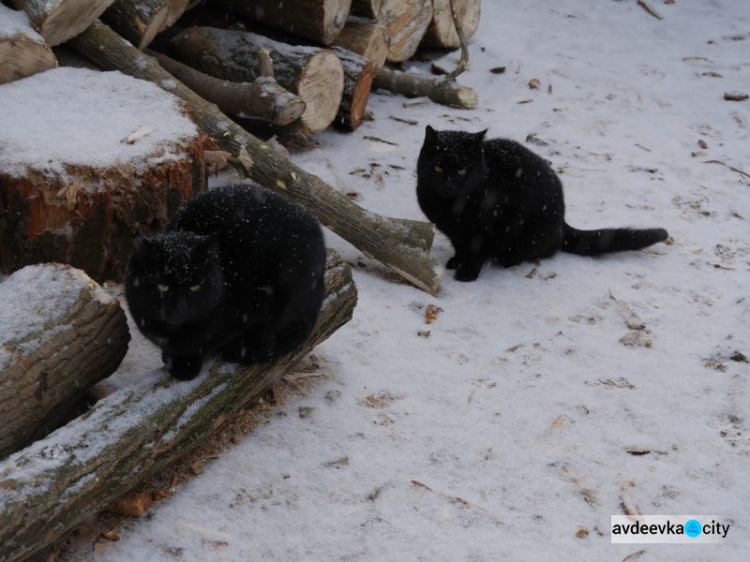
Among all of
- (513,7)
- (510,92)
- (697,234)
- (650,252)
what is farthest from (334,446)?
(513,7)

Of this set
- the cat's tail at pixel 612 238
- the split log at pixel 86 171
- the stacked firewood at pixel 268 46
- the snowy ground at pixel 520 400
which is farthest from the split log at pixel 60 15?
the cat's tail at pixel 612 238

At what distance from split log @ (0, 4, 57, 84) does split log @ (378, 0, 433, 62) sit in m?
3.54

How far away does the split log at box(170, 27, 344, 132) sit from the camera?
632 cm

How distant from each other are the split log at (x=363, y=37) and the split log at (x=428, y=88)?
1.75ft

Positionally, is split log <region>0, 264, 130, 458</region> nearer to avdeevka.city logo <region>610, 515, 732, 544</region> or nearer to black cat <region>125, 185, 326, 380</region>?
black cat <region>125, 185, 326, 380</region>

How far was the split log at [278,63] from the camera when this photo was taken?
632cm

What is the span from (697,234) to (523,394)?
2.73 m

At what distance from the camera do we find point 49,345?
3.16m

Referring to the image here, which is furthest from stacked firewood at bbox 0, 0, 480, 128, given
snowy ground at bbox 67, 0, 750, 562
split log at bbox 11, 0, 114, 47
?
snowy ground at bbox 67, 0, 750, 562

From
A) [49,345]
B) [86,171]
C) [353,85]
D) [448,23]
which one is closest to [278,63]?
[353,85]

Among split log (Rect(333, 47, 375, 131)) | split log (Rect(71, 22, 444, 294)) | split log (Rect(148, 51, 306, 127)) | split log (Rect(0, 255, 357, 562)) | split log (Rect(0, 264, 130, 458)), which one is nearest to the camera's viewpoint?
split log (Rect(0, 255, 357, 562))

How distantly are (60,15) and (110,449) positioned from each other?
10.7 feet

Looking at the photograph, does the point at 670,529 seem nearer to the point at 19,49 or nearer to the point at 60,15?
the point at 19,49

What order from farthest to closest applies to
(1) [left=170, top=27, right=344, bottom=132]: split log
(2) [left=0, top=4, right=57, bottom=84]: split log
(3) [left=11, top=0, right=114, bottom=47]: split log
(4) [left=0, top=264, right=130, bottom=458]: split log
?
(1) [left=170, top=27, right=344, bottom=132]: split log → (3) [left=11, top=0, right=114, bottom=47]: split log → (2) [left=0, top=4, right=57, bottom=84]: split log → (4) [left=0, top=264, right=130, bottom=458]: split log
